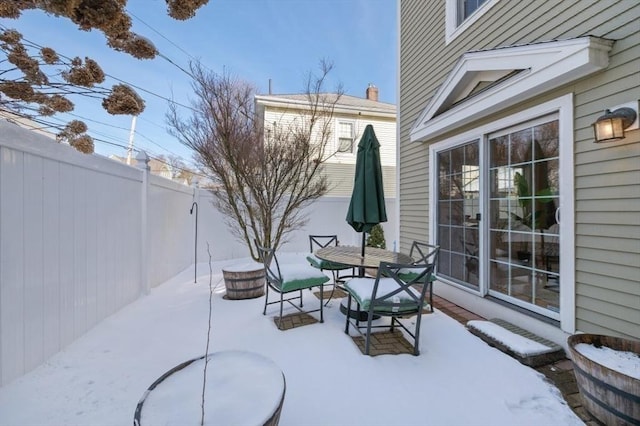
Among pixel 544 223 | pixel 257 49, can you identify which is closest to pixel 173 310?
pixel 544 223

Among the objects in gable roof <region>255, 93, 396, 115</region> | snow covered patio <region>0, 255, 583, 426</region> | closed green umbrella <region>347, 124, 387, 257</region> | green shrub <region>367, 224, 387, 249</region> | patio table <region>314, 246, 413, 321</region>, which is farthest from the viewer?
gable roof <region>255, 93, 396, 115</region>

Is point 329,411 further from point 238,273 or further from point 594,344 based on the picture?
point 238,273

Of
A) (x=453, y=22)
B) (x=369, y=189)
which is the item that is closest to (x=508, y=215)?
(x=369, y=189)

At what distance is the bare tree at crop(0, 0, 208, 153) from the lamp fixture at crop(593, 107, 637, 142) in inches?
113

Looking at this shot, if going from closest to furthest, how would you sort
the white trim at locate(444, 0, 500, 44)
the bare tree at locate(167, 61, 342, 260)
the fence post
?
1. the white trim at locate(444, 0, 500, 44)
2. the fence post
3. the bare tree at locate(167, 61, 342, 260)

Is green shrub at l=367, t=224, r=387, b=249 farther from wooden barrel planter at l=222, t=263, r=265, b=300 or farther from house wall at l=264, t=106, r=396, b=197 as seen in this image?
house wall at l=264, t=106, r=396, b=197

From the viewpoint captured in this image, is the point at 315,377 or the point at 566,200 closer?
the point at 315,377

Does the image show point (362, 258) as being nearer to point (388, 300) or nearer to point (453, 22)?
point (388, 300)

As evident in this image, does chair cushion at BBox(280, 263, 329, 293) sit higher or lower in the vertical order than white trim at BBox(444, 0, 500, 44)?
lower

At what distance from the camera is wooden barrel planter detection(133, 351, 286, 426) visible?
3.80 ft

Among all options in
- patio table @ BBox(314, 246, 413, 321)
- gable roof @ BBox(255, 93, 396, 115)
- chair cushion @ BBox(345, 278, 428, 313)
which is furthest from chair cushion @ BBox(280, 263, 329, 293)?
gable roof @ BBox(255, 93, 396, 115)

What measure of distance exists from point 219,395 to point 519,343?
8.45ft

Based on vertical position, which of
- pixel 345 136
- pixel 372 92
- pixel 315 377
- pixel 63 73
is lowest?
pixel 315 377

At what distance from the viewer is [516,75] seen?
9.02 feet
